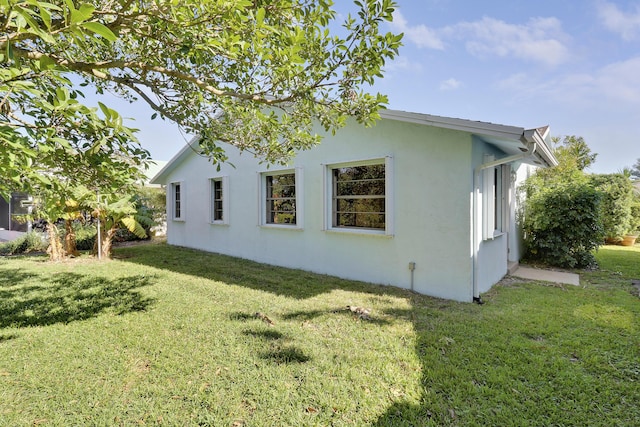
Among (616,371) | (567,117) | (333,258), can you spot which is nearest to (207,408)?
(616,371)

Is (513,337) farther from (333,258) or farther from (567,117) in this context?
(567,117)

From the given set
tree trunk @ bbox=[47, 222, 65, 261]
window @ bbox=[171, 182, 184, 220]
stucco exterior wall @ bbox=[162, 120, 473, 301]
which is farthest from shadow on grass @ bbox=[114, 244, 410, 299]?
window @ bbox=[171, 182, 184, 220]

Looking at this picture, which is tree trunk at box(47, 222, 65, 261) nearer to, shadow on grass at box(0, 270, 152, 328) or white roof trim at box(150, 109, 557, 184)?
shadow on grass at box(0, 270, 152, 328)

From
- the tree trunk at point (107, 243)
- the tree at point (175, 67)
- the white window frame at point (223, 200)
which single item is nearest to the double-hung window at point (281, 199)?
the white window frame at point (223, 200)

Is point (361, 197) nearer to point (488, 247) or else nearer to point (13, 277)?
point (488, 247)

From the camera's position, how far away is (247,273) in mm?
7852

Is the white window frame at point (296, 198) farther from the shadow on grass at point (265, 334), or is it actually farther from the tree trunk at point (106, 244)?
the tree trunk at point (106, 244)

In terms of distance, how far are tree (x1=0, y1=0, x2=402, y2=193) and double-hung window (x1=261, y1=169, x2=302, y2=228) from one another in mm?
3280

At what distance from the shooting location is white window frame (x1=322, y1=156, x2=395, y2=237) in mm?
6418

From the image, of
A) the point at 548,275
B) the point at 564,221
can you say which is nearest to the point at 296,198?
the point at 548,275

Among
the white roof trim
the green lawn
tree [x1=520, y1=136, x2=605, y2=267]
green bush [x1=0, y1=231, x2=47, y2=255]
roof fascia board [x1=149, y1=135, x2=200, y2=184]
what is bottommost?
the green lawn

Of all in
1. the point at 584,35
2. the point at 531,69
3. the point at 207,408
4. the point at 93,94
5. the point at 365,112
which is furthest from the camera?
the point at 531,69

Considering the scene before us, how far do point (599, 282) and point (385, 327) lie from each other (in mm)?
6013

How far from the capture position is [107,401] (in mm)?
2844
